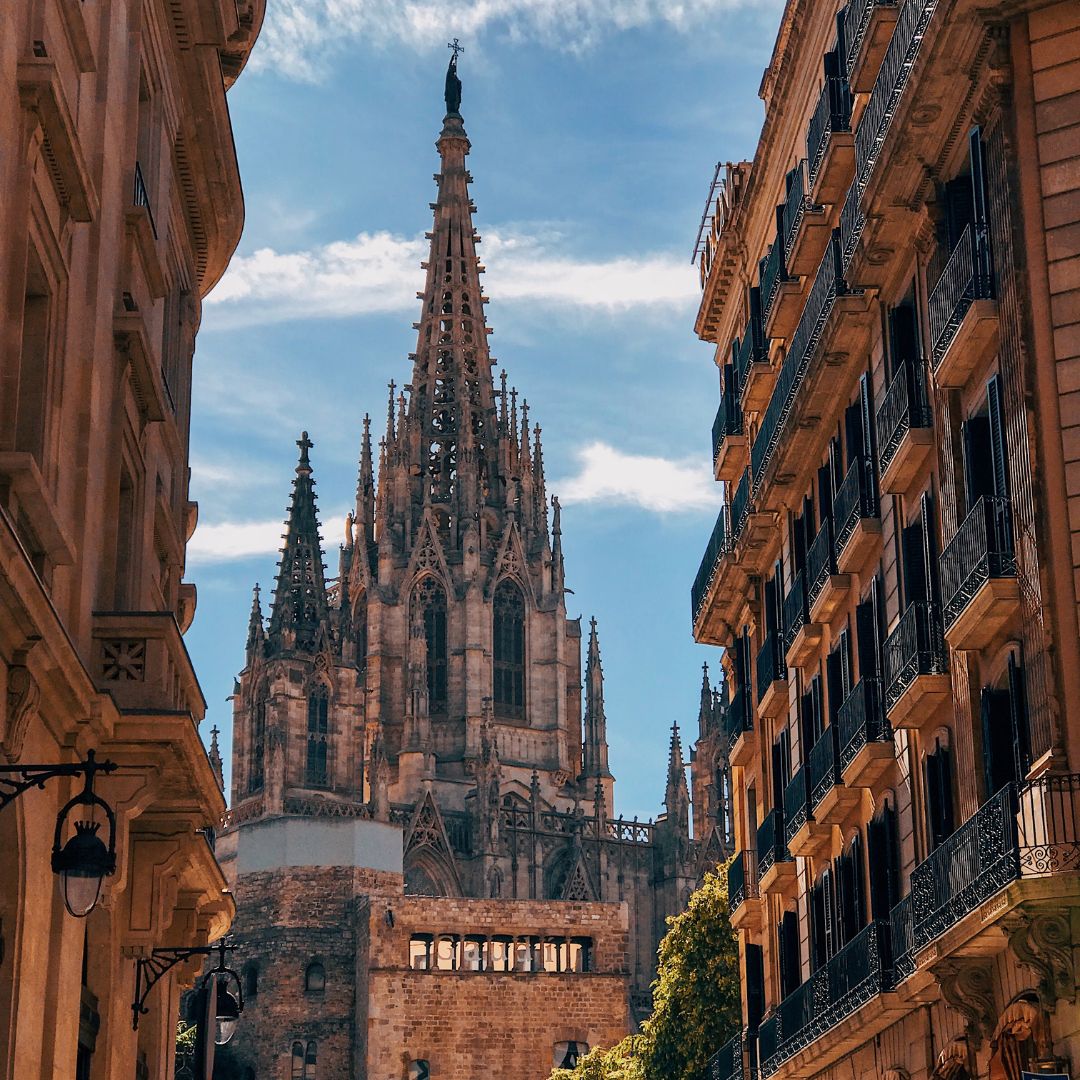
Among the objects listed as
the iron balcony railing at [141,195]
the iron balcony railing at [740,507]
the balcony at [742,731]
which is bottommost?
the balcony at [742,731]

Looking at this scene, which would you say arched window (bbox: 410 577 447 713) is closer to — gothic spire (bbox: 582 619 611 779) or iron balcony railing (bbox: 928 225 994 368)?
gothic spire (bbox: 582 619 611 779)

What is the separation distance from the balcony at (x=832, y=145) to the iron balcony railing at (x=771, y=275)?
7.87 ft

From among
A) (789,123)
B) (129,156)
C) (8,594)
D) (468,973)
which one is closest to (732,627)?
(789,123)

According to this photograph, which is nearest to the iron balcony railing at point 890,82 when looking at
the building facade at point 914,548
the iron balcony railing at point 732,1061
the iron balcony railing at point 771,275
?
the building facade at point 914,548

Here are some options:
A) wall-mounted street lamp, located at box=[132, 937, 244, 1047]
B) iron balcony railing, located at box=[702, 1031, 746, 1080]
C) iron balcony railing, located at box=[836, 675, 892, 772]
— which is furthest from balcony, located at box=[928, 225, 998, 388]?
iron balcony railing, located at box=[702, 1031, 746, 1080]

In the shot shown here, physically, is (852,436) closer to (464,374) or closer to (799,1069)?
(799,1069)

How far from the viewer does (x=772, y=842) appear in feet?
96.8

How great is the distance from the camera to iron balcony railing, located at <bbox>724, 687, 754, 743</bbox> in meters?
32.7

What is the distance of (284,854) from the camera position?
70250mm

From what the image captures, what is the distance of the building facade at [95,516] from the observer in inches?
537

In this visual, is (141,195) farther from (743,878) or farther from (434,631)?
(434,631)

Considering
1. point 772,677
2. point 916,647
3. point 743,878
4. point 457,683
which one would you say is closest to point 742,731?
point 743,878

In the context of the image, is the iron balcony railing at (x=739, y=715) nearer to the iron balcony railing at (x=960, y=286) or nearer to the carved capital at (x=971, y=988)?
the iron balcony railing at (x=960, y=286)

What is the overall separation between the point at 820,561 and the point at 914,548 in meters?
4.49
